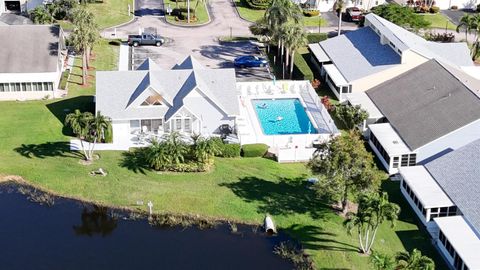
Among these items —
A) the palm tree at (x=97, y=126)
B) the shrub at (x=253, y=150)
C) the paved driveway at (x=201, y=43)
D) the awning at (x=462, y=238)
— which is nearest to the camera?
the awning at (x=462, y=238)

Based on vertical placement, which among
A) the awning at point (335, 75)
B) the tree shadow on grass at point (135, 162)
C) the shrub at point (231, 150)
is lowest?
the tree shadow on grass at point (135, 162)

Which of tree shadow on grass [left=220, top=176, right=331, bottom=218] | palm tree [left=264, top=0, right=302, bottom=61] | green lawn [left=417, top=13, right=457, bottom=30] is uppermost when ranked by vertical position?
palm tree [left=264, top=0, right=302, bottom=61]

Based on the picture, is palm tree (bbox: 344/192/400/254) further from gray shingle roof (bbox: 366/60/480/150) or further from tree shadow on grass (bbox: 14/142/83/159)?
tree shadow on grass (bbox: 14/142/83/159)

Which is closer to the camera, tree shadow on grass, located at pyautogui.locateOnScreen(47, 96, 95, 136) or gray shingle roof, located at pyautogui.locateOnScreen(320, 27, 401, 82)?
tree shadow on grass, located at pyautogui.locateOnScreen(47, 96, 95, 136)

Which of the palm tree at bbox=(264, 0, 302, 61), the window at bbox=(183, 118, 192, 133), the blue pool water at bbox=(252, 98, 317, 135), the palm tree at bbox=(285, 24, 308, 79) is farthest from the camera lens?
the palm tree at bbox=(264, 0, 302, 61)

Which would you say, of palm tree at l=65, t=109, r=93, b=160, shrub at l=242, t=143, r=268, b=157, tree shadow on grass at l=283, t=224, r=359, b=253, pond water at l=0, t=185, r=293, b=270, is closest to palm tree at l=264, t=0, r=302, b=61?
shrub at l=242, t=143, r=268, b=157

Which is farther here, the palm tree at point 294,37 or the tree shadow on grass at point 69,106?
the palm tree at point 294,37

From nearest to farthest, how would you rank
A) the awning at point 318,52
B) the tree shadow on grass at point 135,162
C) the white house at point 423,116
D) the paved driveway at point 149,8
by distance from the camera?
the tree shadow on grass at point 135,162
the white house at point 423,116
the awning at point 318,52
the paved driveway at point 149,8

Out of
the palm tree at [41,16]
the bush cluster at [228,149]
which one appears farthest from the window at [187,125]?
the palm tree at [41,16]

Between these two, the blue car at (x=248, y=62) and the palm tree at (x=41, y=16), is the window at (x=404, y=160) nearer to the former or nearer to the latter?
the blue car at (x=248, y=62)
